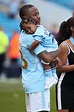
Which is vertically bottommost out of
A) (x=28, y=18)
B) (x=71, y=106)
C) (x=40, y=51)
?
(x=71, y=106)

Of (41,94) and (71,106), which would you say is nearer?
(41,94)

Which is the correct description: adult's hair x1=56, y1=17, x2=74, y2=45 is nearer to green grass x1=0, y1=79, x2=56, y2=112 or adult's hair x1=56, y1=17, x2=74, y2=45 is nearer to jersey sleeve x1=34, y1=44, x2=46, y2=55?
jersey sleeve x1=34, y1=44, x2=46, y2=55

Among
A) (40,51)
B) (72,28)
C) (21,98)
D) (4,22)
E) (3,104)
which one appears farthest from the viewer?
(4,22)

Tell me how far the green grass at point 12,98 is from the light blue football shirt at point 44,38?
199 inches

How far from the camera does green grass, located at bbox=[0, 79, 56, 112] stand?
12070 millimetres

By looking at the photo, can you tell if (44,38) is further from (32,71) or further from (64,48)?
(64,48)

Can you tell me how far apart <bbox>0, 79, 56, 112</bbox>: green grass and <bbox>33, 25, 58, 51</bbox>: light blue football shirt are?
505 centimetres

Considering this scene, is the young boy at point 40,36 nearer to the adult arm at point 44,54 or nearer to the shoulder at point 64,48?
the adult arm at point 44,54

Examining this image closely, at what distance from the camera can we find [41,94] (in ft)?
20.9

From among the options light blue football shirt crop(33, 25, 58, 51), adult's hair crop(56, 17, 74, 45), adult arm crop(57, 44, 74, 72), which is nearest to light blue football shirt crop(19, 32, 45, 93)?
light blue football shirt crop(33, 25, 58, 51)

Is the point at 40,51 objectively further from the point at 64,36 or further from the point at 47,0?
the point at 47,0

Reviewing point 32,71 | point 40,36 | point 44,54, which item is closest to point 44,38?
point 40,36

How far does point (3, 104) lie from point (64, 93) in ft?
18.0

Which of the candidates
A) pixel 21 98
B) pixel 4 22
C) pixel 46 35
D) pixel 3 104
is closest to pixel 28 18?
pixel 46 35
